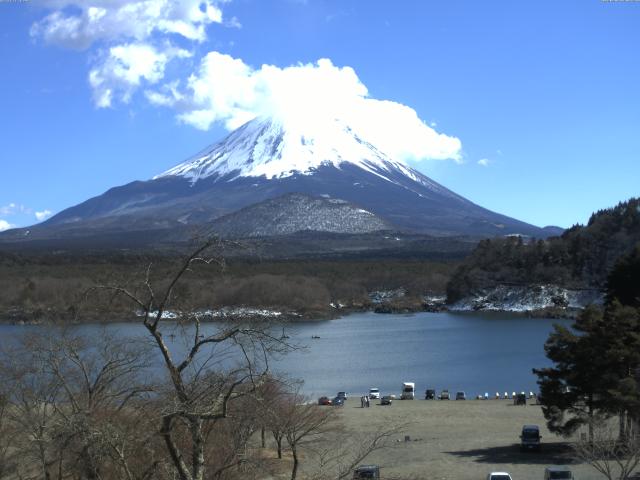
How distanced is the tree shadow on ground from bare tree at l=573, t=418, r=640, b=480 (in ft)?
2.84

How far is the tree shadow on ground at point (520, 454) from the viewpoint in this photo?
1393 cm

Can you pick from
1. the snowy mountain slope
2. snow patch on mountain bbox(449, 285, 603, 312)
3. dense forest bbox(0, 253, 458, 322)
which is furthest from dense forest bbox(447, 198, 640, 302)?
the snowy mountain slope

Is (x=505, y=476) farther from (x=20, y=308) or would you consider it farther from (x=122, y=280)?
(x=20, y=308)

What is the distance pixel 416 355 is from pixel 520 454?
1991cm

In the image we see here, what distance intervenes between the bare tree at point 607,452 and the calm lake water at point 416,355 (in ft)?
25.6

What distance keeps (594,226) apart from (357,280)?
21.8 meters

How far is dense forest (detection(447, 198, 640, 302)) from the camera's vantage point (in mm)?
60562

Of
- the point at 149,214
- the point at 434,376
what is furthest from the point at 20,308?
the point at 149,214

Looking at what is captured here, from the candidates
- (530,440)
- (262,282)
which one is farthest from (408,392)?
(262,282)

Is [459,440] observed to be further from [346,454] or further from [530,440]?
[346,454]

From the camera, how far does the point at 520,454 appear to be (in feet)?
47.8

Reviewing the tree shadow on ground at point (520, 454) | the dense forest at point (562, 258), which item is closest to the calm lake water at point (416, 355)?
the tree shadow on ground at point (520, 454)

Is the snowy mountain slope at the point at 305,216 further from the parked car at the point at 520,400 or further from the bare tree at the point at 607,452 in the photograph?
the bare tree at the point at 607,452

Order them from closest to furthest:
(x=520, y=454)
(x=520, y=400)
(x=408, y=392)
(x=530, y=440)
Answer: (x=520, y=454)
(x=530, y=440)
(x=520, y=400)
(x=408, y=392)
